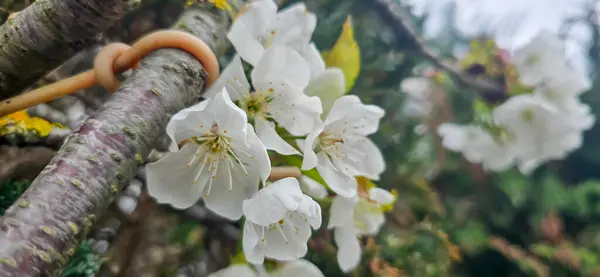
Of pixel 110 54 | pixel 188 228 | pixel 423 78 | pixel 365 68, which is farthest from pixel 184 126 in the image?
pixel 423 78

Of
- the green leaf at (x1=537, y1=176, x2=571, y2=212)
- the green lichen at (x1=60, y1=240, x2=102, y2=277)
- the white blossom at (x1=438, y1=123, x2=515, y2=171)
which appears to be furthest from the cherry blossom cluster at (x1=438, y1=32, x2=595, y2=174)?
the green lichen at (x1=60, y1=240, x2=102, y2=277)

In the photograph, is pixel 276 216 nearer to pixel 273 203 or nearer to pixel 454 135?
pixel 273 203

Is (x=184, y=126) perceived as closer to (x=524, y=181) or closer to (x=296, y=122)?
(x=296, y=122)

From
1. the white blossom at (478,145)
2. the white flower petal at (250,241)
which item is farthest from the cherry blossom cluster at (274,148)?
the white blossom at (478,145)

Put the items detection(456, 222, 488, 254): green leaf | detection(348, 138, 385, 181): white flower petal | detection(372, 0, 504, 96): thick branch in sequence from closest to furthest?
detection(348, 138, 385, 181): white flower petal, detection(372, 0, 504, 96): thick branch, detection(456, 222, 488, 254): green leaf

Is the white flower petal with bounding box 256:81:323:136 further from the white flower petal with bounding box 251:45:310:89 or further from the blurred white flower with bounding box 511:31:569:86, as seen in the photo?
the blurred white flower with bounding box 511:31:569:86

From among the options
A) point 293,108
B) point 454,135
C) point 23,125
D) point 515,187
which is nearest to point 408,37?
point 454,135
